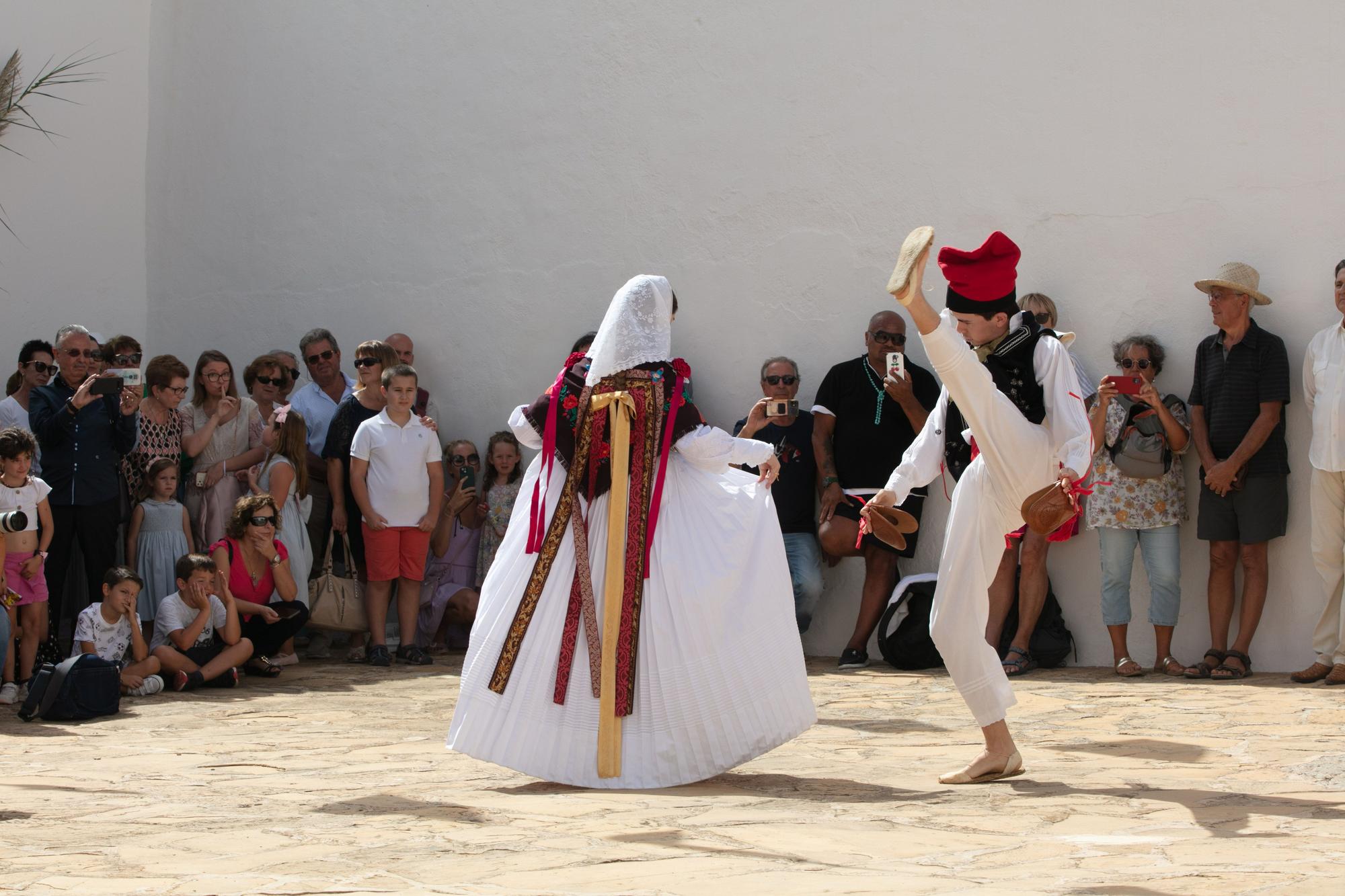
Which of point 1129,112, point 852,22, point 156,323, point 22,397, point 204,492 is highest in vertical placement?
point 852,22

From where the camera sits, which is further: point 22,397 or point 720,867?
point 22,397

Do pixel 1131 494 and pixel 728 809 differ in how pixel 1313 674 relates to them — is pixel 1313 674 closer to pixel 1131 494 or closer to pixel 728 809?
pixel 1131 494

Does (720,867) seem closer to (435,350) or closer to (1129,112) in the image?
(1129,112)

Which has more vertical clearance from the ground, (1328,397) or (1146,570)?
(1328,397)

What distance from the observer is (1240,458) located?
7793 mm

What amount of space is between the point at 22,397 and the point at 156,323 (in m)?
3.28

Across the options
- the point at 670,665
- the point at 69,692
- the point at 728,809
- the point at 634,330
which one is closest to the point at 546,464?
the point at 634,330

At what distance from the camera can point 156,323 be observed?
41.2 feet

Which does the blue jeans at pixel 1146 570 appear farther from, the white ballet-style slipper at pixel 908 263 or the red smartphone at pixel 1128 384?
the white ballet-style slipper at pixel 908 263

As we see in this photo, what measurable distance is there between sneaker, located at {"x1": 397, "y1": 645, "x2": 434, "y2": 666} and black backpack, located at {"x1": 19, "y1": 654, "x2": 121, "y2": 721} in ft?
8.24

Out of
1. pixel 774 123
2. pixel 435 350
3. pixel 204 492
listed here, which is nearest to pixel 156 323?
pixel 435 350

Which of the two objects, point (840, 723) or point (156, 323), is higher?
point (156, 323)

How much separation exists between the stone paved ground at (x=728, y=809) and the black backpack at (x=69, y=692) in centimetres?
10

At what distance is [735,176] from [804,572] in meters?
2.66
